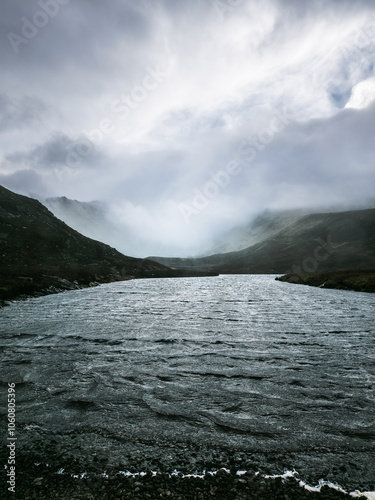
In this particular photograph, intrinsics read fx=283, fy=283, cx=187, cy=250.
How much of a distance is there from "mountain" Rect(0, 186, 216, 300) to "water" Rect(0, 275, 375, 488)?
1342 inches

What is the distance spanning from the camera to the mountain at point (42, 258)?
5975 centimetres

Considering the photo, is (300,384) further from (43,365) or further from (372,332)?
(372,332)

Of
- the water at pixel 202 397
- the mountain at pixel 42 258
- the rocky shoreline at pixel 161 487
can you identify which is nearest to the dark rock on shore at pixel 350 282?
the water at pixel 202 397

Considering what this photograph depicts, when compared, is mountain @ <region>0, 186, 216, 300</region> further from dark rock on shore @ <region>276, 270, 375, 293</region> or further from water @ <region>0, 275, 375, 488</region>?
dark rock on shore @ <region>276, 270, 375, 293</region>

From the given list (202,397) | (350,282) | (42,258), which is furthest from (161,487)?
(42,258)

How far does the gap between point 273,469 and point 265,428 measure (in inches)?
73.8

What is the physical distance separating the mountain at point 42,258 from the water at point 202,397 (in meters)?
34.1

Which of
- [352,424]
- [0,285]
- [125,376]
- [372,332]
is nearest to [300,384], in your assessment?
[352,424]

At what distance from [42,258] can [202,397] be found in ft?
328

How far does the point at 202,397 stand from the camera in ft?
33.2

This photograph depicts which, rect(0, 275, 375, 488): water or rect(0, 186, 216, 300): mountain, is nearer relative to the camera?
rect(0, 275, 375, 488): water

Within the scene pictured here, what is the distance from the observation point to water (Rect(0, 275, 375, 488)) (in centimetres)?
682

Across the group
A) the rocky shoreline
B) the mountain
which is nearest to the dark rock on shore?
the rocky shoreline

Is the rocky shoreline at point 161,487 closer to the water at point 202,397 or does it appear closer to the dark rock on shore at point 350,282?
the water at point 202,397
